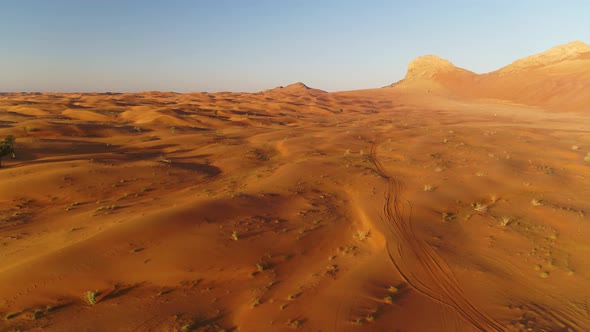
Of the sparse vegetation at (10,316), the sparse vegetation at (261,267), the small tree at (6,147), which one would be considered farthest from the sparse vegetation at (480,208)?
the small tree at (6,147)

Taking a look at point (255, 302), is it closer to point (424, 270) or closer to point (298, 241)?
point (298, 241)

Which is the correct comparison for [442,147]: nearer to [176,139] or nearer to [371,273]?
[371,273]

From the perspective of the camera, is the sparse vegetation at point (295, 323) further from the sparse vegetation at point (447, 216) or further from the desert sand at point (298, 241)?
the sparse vegetation at point (447, 216)

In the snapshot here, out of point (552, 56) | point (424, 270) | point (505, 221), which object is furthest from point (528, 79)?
point (424, 270)

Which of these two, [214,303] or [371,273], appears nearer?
[214,303]

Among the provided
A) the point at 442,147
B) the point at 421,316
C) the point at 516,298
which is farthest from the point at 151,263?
the point at 442,147
